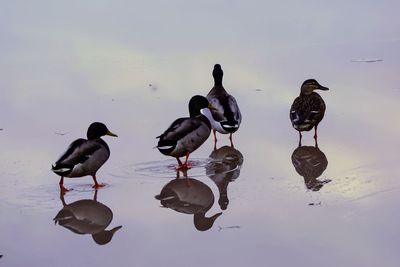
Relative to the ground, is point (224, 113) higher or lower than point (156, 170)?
higher

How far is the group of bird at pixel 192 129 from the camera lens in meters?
7.36

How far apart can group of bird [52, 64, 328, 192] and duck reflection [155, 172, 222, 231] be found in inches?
23.1

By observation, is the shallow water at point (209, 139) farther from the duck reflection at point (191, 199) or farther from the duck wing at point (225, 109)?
the duck wing at point (225, 109)

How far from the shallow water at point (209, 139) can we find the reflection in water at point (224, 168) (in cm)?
3

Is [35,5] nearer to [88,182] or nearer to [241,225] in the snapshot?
[88,182]

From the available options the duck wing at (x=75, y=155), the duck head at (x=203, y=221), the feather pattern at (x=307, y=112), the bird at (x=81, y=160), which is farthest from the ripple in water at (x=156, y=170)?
the duck head at (x=203, y=221)

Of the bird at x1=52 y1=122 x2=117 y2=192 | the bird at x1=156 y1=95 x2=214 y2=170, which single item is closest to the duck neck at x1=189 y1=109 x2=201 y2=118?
the bird at x1=156 y1=95 x2=214 y2=170

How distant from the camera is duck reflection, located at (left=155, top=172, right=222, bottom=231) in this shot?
6.24m

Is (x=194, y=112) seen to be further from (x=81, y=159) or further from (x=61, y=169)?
(x=61, y=169)

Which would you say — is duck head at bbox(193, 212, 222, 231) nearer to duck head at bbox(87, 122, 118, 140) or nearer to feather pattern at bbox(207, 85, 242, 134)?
duck head at bbox(87, 122, 118, 140)

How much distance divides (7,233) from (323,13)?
1085cm

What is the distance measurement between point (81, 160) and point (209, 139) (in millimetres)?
2588

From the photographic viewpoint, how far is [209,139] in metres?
9.66

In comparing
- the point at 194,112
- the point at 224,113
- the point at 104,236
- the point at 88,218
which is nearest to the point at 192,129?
the point at 194,112
